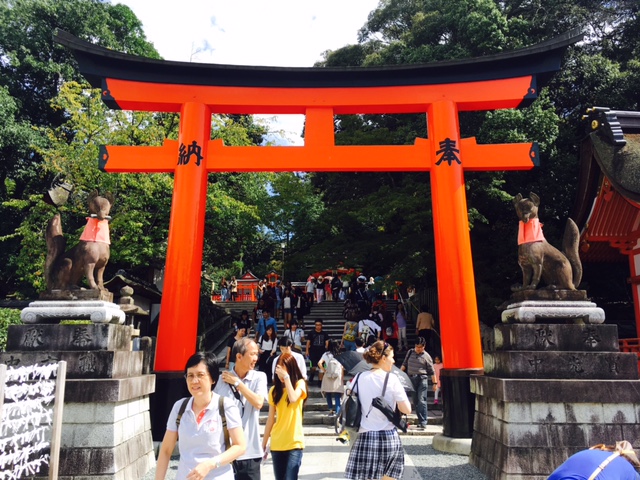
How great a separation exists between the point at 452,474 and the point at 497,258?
915cm

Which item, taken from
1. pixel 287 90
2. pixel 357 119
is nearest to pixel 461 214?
pixel 287 90

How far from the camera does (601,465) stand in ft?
8.23

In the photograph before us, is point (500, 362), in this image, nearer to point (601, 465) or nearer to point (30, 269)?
point (601, 465)

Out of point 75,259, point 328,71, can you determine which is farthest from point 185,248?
point 328,71

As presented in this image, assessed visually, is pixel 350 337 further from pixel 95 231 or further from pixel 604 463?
pixel 604 463

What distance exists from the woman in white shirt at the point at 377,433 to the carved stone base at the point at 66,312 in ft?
A: 11.0

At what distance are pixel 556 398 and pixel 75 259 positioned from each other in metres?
5.83

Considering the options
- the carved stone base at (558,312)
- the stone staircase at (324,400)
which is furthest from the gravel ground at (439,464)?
the carved stone base at (558,312)

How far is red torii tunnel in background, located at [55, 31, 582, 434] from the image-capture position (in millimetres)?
7637

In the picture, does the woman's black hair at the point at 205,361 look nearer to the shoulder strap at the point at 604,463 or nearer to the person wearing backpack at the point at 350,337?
the shoulder strap at the point at 604,463

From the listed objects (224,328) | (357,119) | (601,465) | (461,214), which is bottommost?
(601,465)

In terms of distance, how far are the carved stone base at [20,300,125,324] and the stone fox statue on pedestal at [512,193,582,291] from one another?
5101 millimetres

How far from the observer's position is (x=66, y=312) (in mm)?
5652

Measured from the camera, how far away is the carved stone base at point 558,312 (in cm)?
565
